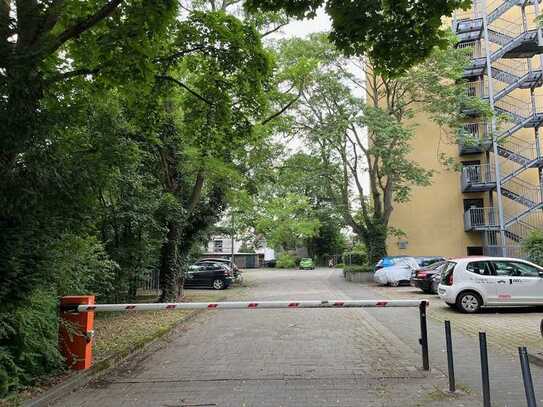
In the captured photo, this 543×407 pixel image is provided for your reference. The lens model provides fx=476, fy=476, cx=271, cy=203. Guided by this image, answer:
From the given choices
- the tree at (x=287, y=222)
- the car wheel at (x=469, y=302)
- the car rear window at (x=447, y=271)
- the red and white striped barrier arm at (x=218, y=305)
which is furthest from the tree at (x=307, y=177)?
the red and white striped barrier arm at (x=218, y=305)

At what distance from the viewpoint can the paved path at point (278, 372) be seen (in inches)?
230

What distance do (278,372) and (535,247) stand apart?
48.8 ft

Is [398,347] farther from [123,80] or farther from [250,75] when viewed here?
[123,80]

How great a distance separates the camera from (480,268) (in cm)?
1366

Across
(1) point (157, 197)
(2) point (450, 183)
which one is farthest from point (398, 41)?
(2) point (450, 183)

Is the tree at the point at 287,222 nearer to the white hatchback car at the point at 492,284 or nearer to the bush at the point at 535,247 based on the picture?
the bush at the point at 535,247

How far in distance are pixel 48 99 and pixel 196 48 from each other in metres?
4.13

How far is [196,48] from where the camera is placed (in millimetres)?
9945

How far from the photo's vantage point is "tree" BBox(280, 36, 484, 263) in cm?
2480

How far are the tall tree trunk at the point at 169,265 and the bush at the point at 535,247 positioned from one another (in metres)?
13.4

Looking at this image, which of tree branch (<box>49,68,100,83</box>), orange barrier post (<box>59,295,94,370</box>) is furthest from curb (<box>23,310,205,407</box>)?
tree branch (<box>49,68,100,83</box>)

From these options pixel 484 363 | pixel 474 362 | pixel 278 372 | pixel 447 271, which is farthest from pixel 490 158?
pixel 484 363

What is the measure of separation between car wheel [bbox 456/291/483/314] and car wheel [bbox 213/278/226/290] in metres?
14.1

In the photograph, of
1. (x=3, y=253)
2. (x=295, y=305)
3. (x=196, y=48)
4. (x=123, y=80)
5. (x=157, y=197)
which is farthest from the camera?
(x=157, y=197)
